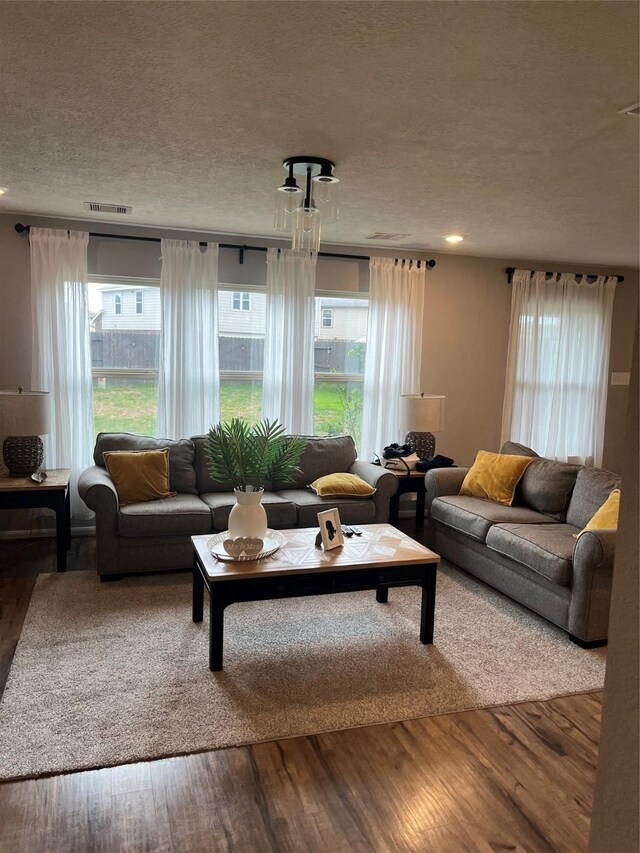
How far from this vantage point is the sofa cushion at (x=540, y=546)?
3.23 m

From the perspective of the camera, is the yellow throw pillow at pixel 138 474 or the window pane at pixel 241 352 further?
the window pane at pixel 241 352

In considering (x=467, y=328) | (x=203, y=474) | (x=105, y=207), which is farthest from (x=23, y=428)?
(x=467, y=328)

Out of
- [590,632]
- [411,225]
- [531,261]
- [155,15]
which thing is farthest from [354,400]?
[155,15]

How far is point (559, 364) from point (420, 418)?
1907mm

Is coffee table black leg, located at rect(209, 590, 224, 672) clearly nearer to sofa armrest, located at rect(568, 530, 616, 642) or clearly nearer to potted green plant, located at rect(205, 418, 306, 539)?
potted green plant, located at rect(205, 418, 306, 539)

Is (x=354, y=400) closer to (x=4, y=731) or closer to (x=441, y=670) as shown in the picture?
(x=441, y=670)

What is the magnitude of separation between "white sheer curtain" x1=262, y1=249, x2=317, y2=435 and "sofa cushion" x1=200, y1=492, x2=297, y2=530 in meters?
1.09

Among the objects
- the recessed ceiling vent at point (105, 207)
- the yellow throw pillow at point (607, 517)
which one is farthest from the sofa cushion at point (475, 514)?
the recessed ceiling vent at point (105, 207)

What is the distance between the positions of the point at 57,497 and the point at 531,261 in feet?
15.6

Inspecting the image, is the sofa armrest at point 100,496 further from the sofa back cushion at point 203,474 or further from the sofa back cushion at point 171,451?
the sofa back cushion at point 203,474

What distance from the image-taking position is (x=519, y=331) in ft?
19.2

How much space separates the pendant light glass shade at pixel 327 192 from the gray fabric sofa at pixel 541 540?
2.15 meters

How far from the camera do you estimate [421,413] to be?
5.06 m

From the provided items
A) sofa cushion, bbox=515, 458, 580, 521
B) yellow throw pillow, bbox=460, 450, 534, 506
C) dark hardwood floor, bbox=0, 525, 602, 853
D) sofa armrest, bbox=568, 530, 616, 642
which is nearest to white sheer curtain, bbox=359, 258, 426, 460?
yellow throw pillow, bbox=460, 450, 534, 506
